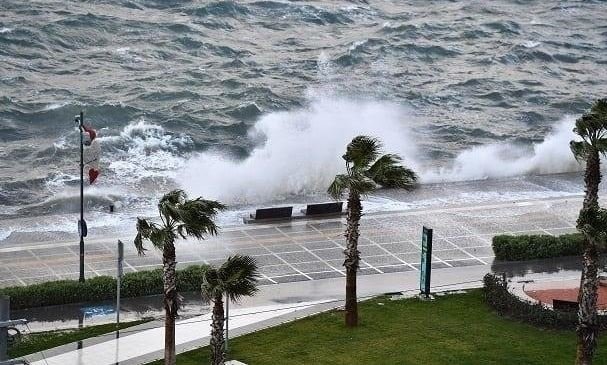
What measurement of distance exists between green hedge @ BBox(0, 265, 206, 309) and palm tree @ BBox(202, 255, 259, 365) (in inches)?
362

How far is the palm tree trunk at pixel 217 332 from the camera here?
2898 centimetres

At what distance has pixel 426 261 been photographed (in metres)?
38.2

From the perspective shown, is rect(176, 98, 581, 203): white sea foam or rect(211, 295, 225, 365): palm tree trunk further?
rect(176, 98, 581, 203): white sea foam

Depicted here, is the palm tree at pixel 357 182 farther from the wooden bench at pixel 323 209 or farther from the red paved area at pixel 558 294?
the wooden bench at pixel 323 209

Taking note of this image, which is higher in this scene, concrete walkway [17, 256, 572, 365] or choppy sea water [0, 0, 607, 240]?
choppy sea water [0, 0, 607, 240]

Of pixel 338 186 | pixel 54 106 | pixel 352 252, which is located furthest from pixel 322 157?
pixel 338 186

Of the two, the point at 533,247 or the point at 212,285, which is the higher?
the point at 212,285

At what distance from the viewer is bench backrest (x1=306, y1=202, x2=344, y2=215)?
A: 48.7 m

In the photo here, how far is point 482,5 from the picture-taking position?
367 feet

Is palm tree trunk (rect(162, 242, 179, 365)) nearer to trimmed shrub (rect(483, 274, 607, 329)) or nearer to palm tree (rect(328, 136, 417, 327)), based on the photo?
palm tree (rect(328, 136, 417, 327))

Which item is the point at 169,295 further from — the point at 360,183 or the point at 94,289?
the point at 94,289

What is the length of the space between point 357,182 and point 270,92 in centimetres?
4675

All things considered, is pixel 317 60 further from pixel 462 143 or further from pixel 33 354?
pixel 33 354

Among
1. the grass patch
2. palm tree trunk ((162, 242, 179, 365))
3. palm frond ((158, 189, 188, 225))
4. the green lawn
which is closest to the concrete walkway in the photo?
the grass patch
